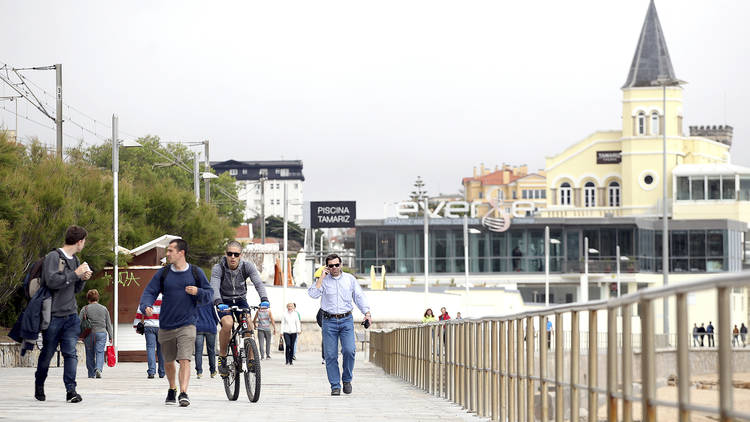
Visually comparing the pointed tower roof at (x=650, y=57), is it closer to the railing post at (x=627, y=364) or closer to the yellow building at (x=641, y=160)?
the yellow building at (x=641, y=160)

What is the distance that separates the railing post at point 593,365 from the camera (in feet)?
23.6

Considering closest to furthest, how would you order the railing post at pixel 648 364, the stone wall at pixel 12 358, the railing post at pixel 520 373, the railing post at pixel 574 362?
the railing post at pixel 648 364 < the railing post at pixel 574 362 < the railing post at pixel 520 373 < the stone wall at pixel 12 358

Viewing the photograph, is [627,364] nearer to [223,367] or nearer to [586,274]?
[223,367]

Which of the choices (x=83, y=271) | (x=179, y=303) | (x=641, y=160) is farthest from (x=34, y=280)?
(x=641, y=160)

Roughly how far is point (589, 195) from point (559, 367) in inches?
4401

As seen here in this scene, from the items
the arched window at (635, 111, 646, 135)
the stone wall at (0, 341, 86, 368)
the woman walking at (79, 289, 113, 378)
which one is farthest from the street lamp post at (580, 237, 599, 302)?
the woman walking at (79, 289, 113, 378)

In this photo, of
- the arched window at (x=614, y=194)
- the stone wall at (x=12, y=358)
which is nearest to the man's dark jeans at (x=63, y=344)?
the stone wall at (x=12, y=358)

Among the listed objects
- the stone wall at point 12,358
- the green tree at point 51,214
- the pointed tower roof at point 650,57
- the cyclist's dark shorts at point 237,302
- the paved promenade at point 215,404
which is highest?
the pointed tower roof at point 650,57

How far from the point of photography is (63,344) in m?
12.2

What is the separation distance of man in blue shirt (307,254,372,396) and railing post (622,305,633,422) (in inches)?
348

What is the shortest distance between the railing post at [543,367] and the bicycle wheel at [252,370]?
13.5 ft

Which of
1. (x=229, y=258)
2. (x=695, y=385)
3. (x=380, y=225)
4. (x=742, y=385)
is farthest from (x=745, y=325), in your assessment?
(x=380, y=225)

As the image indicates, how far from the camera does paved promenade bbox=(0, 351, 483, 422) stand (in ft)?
35.4

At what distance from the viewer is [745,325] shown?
18.0 feet
